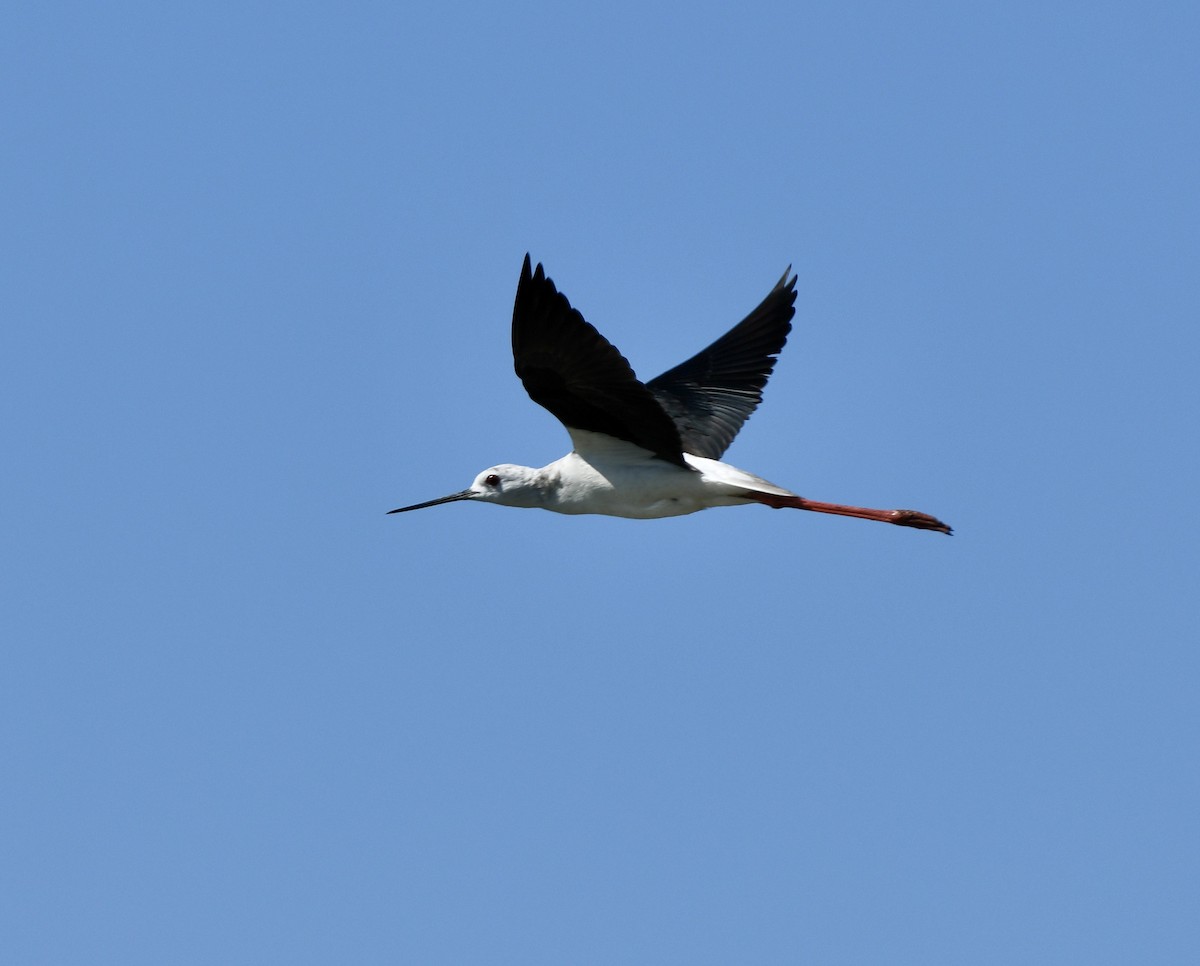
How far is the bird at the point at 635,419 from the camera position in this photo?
11609 mm

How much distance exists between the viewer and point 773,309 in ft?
49.5

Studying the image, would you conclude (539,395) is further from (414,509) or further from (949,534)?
(949,534)

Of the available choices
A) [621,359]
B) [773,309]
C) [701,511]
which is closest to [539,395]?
[621,359]

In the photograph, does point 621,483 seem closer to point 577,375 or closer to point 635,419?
point 635,419

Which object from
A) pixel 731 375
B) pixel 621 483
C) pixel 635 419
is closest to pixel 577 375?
pixel 635 419

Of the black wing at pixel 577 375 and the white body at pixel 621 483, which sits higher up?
the black wing at pixel 577 375

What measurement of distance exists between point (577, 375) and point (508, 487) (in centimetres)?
191

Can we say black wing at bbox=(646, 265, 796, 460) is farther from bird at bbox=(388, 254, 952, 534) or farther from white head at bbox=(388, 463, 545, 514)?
white head at bbox=(388, 463, 545, 514)

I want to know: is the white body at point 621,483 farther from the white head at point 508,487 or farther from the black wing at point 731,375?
the black wing at point 731,375

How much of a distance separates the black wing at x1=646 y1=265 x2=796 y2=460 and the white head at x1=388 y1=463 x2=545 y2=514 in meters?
1.69

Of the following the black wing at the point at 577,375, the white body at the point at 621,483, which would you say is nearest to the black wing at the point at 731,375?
the white body at the point at 621,483

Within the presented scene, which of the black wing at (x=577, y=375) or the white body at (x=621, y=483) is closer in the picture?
the black wing at (x=577, y=375)

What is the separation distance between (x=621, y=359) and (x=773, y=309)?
3.71 metres

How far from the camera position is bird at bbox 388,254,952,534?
11609mm
